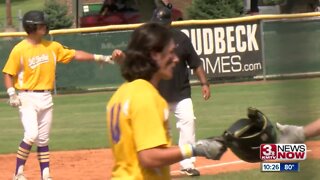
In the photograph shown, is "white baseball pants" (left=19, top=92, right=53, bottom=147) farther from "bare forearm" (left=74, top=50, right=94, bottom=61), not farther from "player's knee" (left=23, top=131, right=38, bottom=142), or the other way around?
"bare forearm" (left=74, top=50, right=94, bottom=61)

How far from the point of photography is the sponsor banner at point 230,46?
1961 centimetres

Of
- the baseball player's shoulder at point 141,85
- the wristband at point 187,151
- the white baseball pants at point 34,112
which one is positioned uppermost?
the baseball player's shoulder at point 141,85

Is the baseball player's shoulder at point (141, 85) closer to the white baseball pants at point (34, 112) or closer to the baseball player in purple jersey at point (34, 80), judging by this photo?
the baseball player in purple jersey at point (34, 80)

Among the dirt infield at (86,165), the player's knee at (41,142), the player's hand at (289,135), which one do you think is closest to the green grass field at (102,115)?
the dirt infield at (86,165)

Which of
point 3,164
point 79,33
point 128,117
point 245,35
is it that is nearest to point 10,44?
point 79,33

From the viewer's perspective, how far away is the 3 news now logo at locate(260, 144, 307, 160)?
402cm

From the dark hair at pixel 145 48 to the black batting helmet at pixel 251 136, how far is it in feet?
1.65

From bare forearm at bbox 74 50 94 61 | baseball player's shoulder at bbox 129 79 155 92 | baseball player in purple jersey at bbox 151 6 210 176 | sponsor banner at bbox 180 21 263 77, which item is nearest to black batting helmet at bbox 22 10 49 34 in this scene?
bare forearm at bbox 74 50 94 61

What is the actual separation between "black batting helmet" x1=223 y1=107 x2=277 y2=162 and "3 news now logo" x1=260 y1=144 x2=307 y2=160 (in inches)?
1.0

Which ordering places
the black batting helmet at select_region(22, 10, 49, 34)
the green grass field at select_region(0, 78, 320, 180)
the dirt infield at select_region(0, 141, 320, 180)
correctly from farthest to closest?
the green grass field at select_region(0, 78, 320, 180)
the dirt infield at select_region(0, 141, 320, 180)
the black batting helmet at select_region(22, 10, 49, 34)

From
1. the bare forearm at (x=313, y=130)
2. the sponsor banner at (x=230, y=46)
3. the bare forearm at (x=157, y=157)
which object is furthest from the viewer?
the sponsor banner at (x=230, y=46)

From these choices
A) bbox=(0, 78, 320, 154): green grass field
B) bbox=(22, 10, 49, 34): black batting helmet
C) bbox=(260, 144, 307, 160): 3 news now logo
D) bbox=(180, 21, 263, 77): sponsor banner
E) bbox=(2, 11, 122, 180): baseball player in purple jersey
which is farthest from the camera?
bbox=(180, 21, 263, 77): sponsor banner

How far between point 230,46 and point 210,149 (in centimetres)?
1575

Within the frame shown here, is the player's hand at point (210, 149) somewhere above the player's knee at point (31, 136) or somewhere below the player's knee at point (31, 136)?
above
